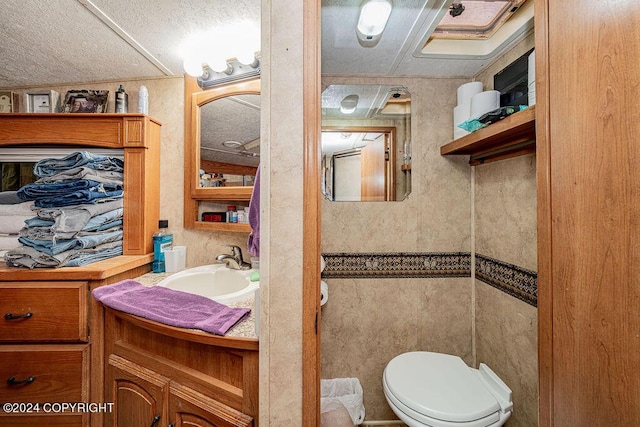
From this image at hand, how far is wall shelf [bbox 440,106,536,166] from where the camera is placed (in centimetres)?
99

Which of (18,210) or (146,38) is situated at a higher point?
(146,38)

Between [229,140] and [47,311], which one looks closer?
[47,311]

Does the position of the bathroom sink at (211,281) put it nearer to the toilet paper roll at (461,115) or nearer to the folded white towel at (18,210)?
the folded white towel at (18,210)

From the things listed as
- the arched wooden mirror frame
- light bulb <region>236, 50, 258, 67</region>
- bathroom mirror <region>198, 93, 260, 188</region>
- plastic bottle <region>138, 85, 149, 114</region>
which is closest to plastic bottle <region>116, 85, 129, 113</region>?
plastic bottle <region>138, 85, 149, 114</region>

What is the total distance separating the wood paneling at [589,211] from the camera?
57cm

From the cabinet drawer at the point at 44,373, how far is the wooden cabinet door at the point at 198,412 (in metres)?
0.52

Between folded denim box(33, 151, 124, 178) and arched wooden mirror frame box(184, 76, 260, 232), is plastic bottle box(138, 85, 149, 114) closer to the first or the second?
arched wooden mirror frame box(184, 76, 260, 232)

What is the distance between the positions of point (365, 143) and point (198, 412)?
1491 millimetres

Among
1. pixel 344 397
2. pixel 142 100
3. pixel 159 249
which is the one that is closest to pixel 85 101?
pixel 142 100

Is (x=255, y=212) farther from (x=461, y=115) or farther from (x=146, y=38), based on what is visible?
(x=461, y=115)

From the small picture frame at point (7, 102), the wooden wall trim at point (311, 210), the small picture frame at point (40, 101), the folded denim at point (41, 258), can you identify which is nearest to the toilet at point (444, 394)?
the wooden wall trim at point (311, 210)

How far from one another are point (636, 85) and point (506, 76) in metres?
0.89

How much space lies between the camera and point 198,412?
2.71 ft

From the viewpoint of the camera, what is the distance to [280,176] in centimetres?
68
